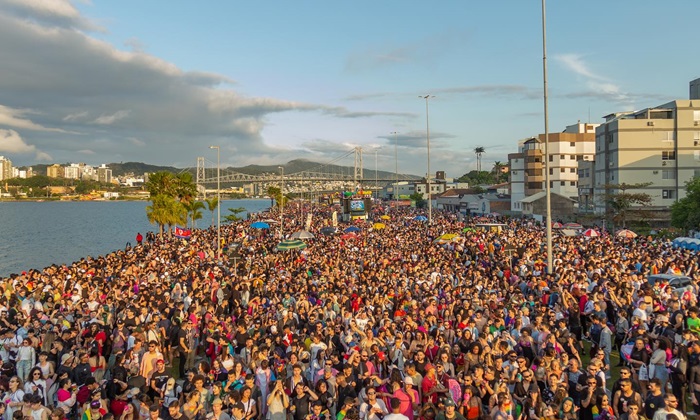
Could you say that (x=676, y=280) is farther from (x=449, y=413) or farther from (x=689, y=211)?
(x=689, y=211)

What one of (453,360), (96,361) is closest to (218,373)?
(96,361)

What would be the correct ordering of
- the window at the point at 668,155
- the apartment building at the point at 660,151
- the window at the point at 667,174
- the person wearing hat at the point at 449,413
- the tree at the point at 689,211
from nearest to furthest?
the person wearing hat at the point at 449,413, the tree at the point at 689,211, the apartment building at the point at 660,151, the window at the point at 668,155, the window at the point at 667,174

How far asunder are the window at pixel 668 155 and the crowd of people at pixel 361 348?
1616 inches

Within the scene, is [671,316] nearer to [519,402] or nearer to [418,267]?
[519,402]

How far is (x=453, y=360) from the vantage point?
31.1ft

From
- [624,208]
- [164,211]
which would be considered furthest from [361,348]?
[164,211]

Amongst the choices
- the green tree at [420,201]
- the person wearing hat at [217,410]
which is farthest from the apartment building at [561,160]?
the person wearing hat at [217,410]

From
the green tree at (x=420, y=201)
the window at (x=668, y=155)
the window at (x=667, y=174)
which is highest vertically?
the window at (x=668, y=155)

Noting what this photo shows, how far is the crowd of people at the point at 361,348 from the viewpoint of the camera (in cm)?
754

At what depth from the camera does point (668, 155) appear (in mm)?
53656

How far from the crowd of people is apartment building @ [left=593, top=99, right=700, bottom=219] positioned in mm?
39961

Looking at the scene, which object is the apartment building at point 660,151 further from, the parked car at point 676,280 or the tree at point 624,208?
the parked car at point 676,280

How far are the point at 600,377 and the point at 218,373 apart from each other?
19.2 ft

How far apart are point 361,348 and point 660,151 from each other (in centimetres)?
5385
